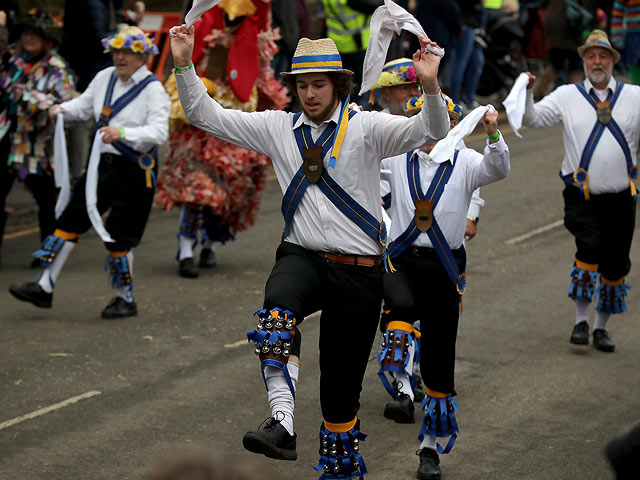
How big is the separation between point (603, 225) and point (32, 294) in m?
4.35

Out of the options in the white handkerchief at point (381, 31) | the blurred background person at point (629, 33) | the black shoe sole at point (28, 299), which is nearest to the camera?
the white handkerchief at point (381, 31)

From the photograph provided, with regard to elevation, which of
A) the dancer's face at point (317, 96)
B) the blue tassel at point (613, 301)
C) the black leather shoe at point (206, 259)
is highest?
the dancer's face at point (317, 96)

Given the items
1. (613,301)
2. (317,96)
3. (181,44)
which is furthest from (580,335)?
(181,44)

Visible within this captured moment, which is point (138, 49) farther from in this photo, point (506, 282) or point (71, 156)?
point (71, 156)

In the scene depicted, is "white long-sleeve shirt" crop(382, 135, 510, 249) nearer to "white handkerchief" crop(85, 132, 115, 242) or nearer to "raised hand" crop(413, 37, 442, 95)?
"raised hand" crop(413, 37, 442, 95)

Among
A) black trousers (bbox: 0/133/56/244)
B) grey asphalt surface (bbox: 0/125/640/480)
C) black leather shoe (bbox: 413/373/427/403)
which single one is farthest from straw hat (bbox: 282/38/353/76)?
black trousers (bbox: 0/133/56/244)

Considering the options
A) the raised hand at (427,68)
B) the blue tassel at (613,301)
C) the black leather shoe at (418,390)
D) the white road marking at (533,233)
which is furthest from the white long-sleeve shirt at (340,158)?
the white road marking at (533,233)

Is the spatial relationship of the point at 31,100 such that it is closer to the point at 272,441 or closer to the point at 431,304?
the point at 431,304

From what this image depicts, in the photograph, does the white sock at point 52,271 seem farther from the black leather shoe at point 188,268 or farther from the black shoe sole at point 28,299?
the black leather shoe at point 188,268

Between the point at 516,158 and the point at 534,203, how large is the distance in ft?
8.34

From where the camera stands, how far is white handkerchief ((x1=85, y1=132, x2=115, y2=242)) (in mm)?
9695

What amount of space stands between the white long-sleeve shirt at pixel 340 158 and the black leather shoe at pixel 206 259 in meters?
5.74

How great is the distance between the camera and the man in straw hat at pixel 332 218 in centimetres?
580

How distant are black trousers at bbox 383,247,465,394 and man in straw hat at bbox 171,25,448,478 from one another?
0.74 meters
